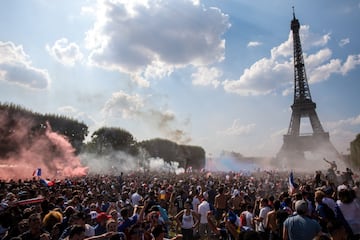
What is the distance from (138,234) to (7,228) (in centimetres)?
310

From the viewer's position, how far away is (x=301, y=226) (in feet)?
16.9

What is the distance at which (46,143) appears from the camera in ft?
161

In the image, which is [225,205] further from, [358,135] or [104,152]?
[104,152]

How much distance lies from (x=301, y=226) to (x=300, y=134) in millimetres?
68982

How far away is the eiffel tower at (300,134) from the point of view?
65.0 metres

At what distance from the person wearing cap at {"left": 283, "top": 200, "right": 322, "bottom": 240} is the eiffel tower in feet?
218

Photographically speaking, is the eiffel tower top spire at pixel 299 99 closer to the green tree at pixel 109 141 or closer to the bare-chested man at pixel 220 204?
the green tree at pixel 109 141

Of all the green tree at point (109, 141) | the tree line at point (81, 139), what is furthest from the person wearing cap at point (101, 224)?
the green tree at point (109, 141)

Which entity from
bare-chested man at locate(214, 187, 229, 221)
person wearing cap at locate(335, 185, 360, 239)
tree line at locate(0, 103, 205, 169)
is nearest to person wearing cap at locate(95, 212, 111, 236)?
person wearing cap at locate(335, 185, 360, 239)

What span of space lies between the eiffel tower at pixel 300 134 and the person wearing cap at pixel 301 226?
6633cm

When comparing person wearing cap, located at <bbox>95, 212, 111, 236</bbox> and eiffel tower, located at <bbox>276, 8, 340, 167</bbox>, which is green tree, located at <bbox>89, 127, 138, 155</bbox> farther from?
person wearing cap, located at <bbox>95, 212, 111, 236</bbox>

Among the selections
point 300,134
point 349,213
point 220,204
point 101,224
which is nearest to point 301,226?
point 349,213

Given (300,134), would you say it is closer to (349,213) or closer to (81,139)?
(81,139)

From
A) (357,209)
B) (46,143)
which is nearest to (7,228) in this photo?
(357,209)
